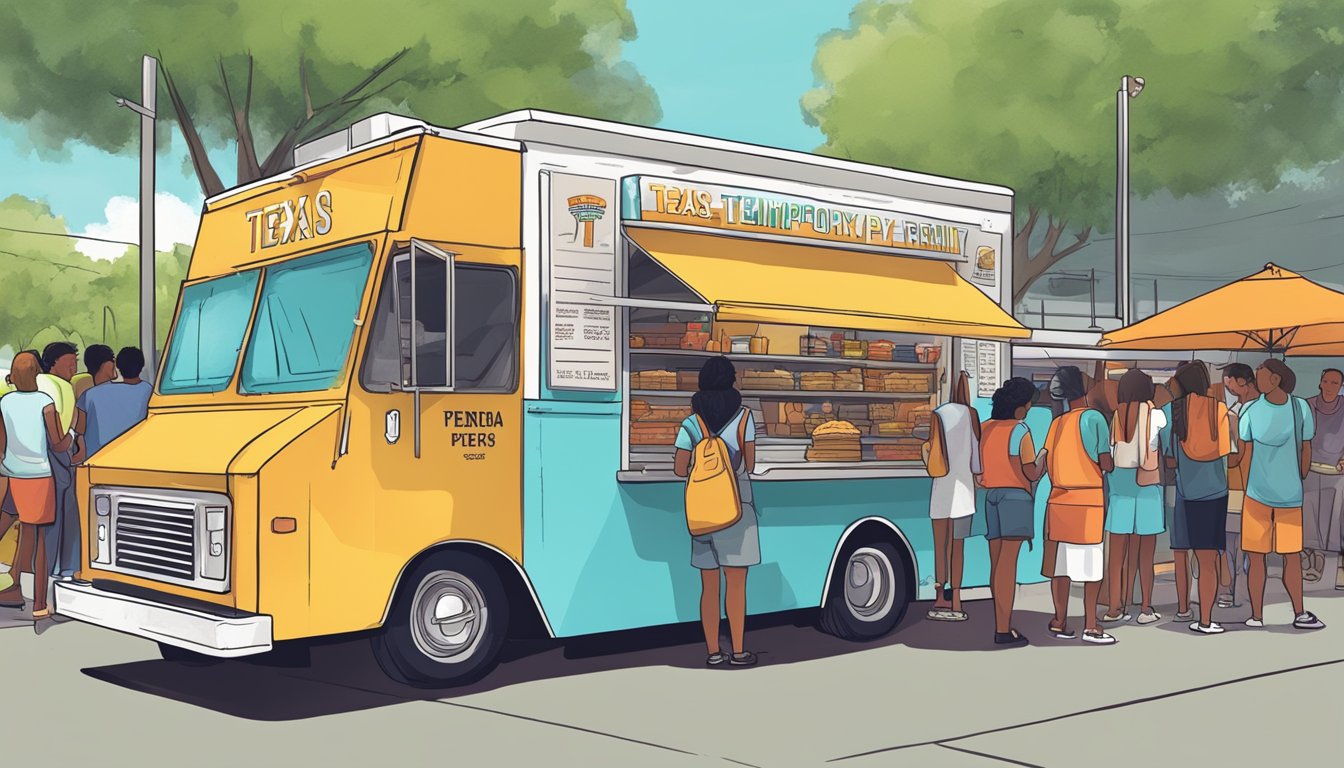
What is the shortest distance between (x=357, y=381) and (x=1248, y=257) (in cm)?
6379

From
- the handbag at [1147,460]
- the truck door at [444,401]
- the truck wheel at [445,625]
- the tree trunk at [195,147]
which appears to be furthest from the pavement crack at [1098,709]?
the tree trunk at [195,147]

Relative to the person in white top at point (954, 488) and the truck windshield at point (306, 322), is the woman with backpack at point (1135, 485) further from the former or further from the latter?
the truck windshield at point (306, 322)

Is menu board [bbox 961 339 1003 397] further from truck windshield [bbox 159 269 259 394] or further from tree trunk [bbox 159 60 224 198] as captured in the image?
tree trunk [bbox 159 60 224 198]

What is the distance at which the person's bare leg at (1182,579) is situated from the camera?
11445 millimetres

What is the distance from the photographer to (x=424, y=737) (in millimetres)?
7492

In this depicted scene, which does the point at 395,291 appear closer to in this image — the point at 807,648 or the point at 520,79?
the point at 807,648

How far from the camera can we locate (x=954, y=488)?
1080cm

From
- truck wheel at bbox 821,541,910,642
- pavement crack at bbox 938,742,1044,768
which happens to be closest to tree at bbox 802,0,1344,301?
truck wheel at bbox 821,541,910,642

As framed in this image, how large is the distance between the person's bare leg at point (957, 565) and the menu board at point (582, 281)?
3085mm

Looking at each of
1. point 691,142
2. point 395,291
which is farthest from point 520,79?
point 395,291

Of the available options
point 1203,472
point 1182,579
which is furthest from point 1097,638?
point 1203,472

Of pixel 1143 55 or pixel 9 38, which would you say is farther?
pixel 1143 55

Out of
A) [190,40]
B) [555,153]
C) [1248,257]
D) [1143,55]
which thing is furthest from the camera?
[1248,257]

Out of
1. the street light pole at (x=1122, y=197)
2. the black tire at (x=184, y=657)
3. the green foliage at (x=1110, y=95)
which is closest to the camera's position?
the black tire at (x=184, y=657)
